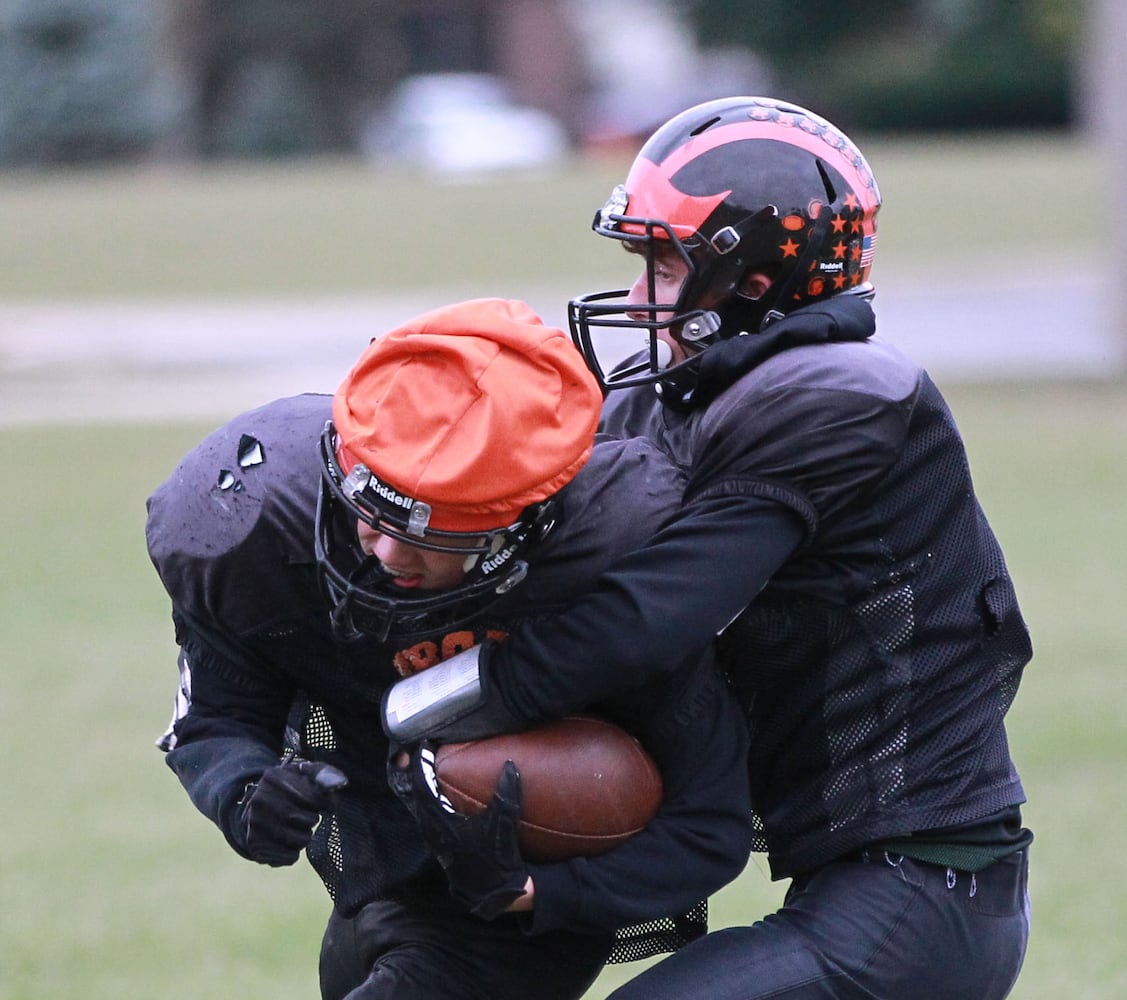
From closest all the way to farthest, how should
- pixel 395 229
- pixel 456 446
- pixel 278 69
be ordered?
1. pixel 456 446
2. pixel 395 229
3. pixel 278 69

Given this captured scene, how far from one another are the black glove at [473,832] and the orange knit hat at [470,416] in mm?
394

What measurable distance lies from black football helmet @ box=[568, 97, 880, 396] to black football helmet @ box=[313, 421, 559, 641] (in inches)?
17.4

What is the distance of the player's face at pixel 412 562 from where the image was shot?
2916 mm

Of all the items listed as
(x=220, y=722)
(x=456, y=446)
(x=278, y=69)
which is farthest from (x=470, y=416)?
(x=278, y=69)

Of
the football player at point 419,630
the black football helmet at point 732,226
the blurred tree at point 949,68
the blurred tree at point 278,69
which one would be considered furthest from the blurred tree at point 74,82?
the football player at point 419,630

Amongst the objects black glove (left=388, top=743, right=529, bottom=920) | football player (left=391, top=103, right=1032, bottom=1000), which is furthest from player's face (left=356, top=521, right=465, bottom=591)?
black glove (left=388, top=743, right=529, bottom=920)

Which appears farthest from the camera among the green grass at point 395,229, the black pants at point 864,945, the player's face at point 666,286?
the green grass at point 395,229

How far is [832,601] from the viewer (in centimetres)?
310

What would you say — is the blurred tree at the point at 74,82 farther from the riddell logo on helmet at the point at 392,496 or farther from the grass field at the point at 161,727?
the riddell logo on helmet at the point at 392,496

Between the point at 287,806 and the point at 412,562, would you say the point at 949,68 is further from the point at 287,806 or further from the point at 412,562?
the point at 287,806

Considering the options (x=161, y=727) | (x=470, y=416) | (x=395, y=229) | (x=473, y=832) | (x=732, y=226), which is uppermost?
(x=732, y=226)

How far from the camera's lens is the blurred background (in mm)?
6020

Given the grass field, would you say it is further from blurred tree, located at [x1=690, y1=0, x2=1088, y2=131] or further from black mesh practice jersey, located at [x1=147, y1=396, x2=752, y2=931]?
blurred tree, located at [x1=690, y1=0, x2=1088, y2=131]

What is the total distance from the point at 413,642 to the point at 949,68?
1941 inches
